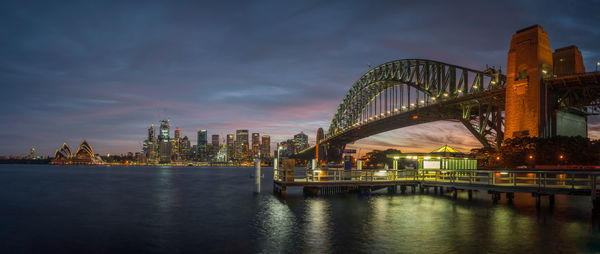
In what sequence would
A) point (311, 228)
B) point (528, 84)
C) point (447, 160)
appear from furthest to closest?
point (528, 84) < point (447, 160) < point (311, 228)

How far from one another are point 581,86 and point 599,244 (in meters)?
33.5

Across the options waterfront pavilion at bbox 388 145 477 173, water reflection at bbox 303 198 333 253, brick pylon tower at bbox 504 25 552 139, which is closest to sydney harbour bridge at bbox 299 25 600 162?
brick pylon tower at bbox 504 25 552 139

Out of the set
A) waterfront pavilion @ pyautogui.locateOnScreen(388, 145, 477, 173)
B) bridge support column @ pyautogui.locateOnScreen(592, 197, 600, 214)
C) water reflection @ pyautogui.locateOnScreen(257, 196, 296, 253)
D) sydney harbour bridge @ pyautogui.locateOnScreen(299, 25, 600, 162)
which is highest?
sydney harbour bridge @ pyautogui.locateOnScreen(299, 25, 600, 162)

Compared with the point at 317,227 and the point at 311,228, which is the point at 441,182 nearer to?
the point at 317,227

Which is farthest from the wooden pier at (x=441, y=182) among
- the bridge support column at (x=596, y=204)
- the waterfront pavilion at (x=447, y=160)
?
the bridge support column at (x=596, y=204)

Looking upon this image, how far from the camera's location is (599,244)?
1540 centimetres

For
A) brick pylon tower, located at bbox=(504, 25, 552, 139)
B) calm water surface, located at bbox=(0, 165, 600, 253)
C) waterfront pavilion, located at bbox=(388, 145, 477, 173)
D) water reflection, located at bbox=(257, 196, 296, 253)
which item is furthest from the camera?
brick pylon tower, located at bbox=(504, 25, 552, 139)

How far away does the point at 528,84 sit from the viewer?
4388cm

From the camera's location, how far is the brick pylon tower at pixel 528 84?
4278 cm

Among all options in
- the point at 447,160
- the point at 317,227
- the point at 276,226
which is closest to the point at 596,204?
the point at 447,160

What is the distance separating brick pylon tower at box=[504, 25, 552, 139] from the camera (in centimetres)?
4278

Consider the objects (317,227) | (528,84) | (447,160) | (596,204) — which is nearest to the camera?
(317,227)

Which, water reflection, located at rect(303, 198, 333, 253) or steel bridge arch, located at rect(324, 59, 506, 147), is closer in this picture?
water reflection, located at rect(303, 198, 333, 253)

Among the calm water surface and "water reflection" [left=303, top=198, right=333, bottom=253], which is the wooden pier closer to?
the calm water surface
